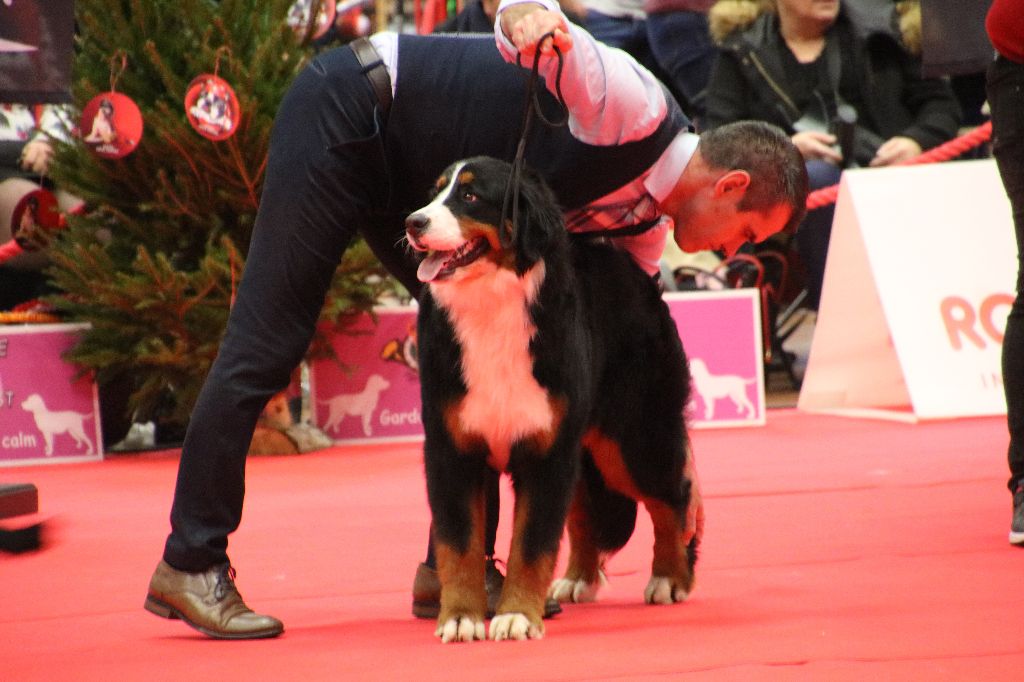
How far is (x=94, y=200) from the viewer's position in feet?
17.7

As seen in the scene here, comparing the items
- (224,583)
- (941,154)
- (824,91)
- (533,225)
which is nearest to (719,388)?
(941,154)

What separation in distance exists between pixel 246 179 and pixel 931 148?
150 inches

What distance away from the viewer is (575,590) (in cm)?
294

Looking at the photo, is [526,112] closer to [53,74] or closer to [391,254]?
[391,254]

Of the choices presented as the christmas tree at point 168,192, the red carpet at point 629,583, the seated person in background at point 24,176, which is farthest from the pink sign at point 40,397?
the seated person in background at point 24,176

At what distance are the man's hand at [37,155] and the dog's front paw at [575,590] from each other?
12.6 feet

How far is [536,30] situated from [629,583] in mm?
1462

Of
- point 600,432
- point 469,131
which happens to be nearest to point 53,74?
point 469,131

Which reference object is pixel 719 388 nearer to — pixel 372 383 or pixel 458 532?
pixel 372 383

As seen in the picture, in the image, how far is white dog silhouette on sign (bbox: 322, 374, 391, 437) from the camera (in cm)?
583

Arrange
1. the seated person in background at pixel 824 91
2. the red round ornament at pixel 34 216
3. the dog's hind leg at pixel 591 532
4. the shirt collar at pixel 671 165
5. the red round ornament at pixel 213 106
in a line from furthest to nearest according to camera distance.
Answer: the seated person in background at pixel 824 91, the red round ornament at pixel 34 216, the red round ornament at pixel 213 106, the dog's hind leg at pixel 591 532, the shirt collar at pixel 671 165

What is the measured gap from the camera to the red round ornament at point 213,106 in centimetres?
492

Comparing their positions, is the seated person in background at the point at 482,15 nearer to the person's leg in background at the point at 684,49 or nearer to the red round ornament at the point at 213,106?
the person's leg in background at the point at 684,49

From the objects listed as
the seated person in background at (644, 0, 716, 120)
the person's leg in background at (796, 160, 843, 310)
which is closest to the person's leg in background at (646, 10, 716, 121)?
the seated person in background at (644, 0, 716, 120)
